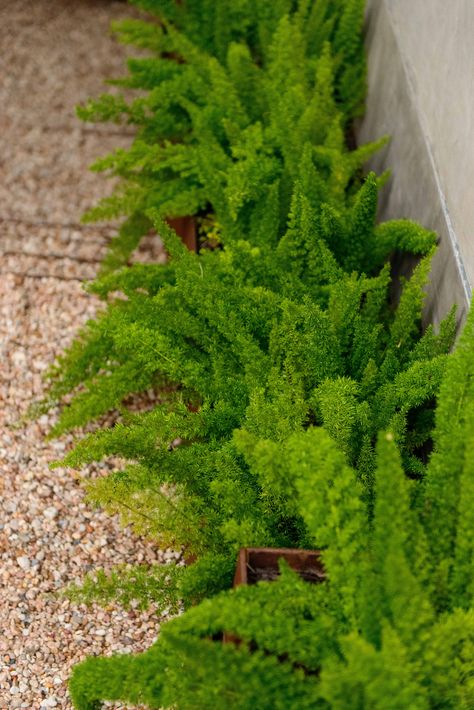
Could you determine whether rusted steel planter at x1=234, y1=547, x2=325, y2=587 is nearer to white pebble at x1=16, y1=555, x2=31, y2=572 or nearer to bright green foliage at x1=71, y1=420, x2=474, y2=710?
bright green foliage at x1=71, y1=420, x2=474, y2=710

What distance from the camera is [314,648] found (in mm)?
1200

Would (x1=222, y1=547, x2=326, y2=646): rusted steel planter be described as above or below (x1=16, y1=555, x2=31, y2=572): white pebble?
below

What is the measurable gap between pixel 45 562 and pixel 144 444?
1.91ft

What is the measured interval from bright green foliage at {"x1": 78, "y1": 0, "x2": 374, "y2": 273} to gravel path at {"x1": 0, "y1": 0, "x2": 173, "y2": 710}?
36 centimetres

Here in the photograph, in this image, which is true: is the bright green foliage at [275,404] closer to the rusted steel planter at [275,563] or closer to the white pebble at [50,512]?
the rusted steel planter at [275,563]

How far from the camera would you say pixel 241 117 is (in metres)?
2.38

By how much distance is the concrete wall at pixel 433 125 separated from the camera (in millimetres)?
1814

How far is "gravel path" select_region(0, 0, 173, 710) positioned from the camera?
5.79ft

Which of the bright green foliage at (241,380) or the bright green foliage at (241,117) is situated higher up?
the bright green foliage at (241,117)

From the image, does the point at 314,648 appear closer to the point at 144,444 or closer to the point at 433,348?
the point at 144,444

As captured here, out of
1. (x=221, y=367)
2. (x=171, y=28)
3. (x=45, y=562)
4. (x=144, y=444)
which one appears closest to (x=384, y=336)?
(x=221, y=367)

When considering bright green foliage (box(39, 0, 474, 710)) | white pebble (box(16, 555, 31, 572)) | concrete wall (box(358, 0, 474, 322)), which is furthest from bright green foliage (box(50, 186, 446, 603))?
white pebble (box(16, 555, 31, 572))

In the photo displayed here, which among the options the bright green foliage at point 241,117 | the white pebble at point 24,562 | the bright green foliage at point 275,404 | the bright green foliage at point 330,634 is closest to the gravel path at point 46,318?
the white pebble at point 24,562

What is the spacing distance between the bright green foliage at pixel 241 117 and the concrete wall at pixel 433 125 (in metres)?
0.13
